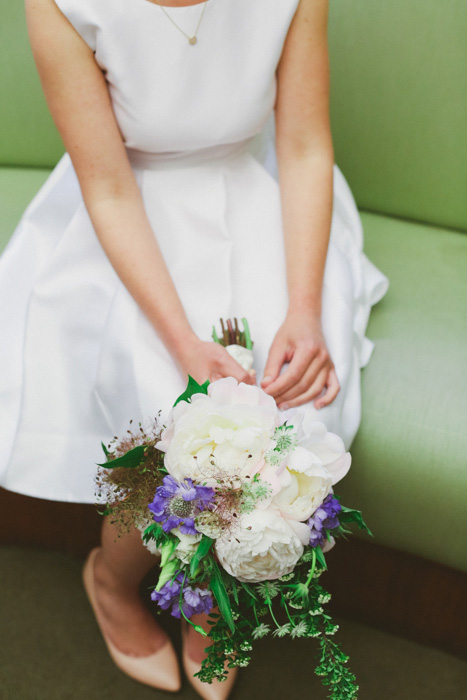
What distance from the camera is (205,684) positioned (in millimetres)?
1227

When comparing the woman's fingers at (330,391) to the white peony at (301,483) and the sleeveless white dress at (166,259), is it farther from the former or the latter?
the white peony at (301,483)

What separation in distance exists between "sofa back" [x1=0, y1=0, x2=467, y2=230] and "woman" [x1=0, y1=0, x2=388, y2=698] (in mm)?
296

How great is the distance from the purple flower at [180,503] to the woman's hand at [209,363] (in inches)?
12.5

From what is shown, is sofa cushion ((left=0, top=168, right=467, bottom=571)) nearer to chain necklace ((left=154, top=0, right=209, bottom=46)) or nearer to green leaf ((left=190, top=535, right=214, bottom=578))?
green leaf ((left=190, top=535, right=214, bottom=578))

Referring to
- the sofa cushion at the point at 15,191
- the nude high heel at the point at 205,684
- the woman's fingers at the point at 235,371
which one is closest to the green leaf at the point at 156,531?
the woman's fingers at the point at 235,371

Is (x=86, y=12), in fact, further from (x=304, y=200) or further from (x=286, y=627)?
(x=286, y=627)

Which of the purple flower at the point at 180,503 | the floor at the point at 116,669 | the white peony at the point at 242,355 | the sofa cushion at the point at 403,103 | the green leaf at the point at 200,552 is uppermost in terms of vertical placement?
the sofa cushion at the point at 403,103

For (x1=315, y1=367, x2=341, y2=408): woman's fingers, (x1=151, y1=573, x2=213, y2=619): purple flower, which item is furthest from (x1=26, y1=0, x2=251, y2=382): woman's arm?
(x1=151, y1=573, x2=213, y2=619): purple flower

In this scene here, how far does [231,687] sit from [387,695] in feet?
1.02

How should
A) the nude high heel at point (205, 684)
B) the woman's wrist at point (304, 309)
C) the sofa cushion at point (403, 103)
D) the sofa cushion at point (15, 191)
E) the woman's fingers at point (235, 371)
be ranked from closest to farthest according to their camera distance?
1. the woman's fingers at point (235, 371)
2. the woman's wrist at point (304, 309)
3. the nude high heel at point (205, 684)
4. the sofa cushion at point (403, 103)
5. the sofa cushion at point (15, 191)

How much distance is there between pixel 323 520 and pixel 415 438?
45 cm

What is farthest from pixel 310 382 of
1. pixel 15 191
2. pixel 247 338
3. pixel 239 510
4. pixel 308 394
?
pixel 15 191

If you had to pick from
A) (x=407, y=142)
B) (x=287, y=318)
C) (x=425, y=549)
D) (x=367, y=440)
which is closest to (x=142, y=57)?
(x=287, y=318)

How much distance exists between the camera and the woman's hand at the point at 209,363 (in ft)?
3.23
